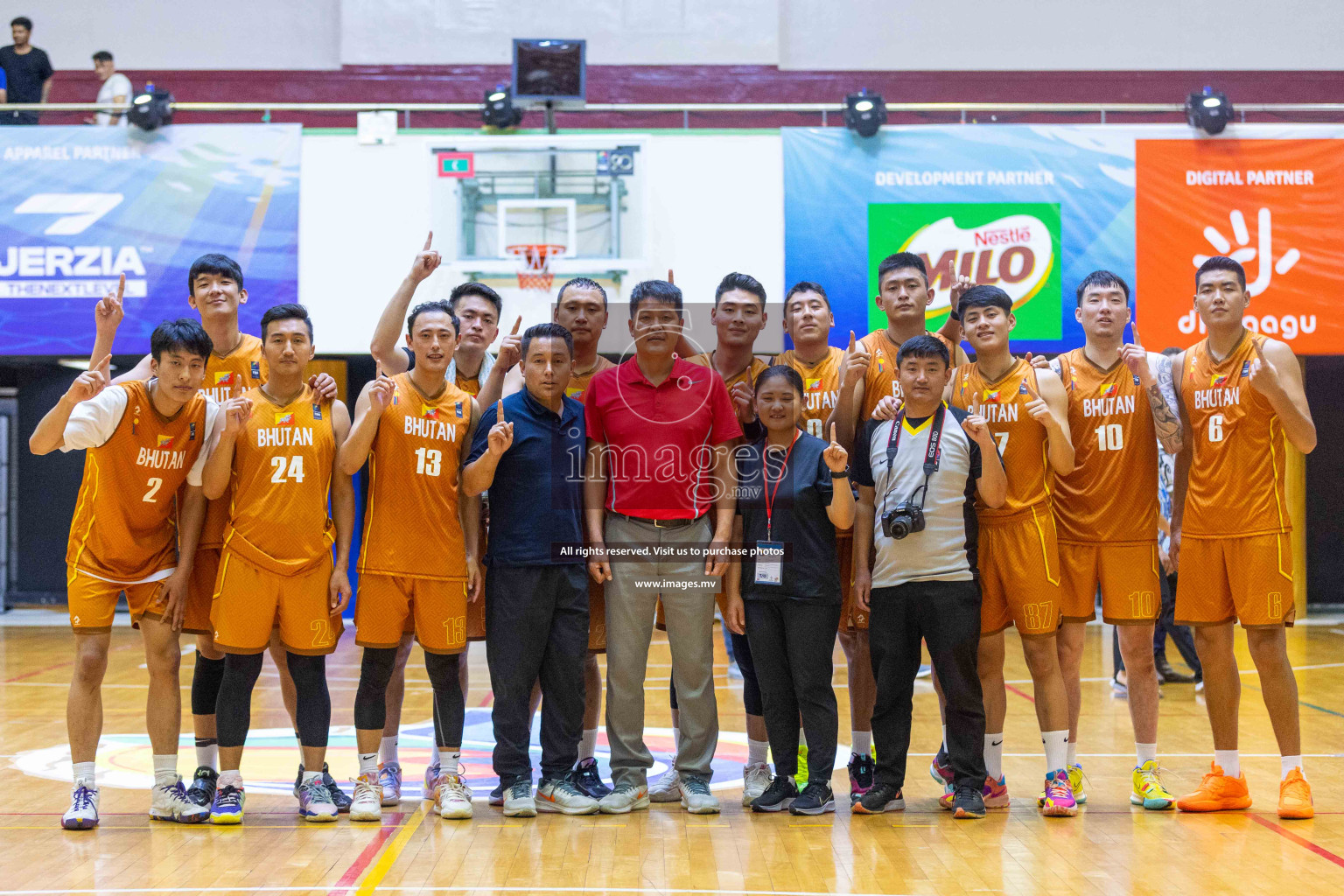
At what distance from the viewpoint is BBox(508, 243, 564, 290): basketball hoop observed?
1058 cm

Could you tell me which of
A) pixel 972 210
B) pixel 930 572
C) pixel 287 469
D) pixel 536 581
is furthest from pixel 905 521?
pixel 972 210

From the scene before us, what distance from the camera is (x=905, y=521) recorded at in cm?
437

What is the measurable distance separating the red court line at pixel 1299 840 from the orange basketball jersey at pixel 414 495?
10.9 ft

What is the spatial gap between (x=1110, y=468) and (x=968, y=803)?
1508mm

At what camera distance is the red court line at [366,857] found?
358 cm

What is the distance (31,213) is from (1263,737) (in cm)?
1111

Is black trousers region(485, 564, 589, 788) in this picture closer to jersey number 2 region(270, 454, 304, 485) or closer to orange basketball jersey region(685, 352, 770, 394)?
jersey number 2 region(270, 454, 304, 485)

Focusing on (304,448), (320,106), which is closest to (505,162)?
(320,106)

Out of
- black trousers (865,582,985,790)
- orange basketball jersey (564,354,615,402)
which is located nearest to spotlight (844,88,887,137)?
orange basketball jersey (564,354,615,402)

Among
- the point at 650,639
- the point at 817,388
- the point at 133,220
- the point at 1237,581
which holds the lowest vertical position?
the point at 650,639

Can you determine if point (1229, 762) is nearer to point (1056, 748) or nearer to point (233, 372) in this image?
point (1056, 748)

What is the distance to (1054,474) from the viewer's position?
473cm

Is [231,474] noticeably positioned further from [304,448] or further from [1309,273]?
[1309,273]

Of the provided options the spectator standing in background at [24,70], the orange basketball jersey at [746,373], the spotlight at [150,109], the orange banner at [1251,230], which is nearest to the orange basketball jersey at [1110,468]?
the orange basketball jersey at [746,373]
